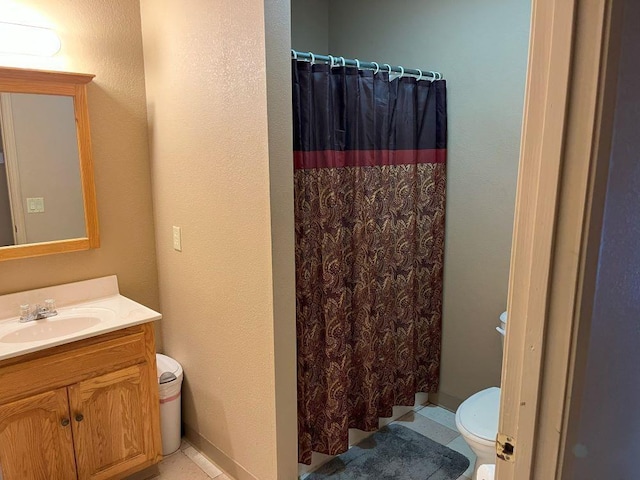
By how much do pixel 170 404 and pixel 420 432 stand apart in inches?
53.5

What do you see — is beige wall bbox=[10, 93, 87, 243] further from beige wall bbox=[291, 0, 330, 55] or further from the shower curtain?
beige wall bbox=[291, 0, 330, 55]

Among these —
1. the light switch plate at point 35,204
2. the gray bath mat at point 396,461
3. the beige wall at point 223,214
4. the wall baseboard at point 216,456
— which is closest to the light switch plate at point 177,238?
the beige wall at point 223,214

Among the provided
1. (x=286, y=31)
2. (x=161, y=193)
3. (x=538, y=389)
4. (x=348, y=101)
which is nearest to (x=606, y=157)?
(x=538, y=389)

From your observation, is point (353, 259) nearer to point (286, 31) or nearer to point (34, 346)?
point (286, 31)

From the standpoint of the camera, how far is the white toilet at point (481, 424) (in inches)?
77.2

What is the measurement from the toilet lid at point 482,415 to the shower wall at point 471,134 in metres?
0.42

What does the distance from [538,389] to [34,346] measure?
1.78 metres

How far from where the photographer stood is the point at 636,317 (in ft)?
3.20

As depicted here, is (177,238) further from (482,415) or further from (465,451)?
(465,451)

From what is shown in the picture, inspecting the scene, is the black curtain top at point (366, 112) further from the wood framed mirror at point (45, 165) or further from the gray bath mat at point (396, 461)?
the gray bath mat at point (396, 461)

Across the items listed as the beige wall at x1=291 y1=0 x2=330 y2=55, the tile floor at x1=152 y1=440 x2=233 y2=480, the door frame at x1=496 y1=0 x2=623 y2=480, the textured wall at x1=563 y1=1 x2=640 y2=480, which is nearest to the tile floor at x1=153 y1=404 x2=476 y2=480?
the tile floor at x1=152 y1=440 x2=233 y2=480

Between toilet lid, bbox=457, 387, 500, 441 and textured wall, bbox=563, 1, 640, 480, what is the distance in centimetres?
96

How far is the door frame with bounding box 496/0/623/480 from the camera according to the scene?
26.2 inches

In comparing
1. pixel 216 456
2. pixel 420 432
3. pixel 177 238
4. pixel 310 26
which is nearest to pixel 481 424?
pixel 420 432
